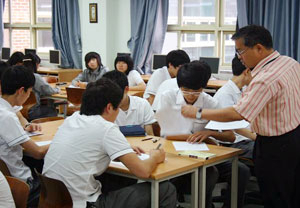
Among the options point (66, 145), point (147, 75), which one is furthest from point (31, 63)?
point (66, 145)

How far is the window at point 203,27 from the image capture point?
24.4ft

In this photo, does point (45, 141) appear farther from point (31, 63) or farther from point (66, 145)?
point (31, 63)

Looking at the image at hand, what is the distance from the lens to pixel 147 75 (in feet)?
25.7

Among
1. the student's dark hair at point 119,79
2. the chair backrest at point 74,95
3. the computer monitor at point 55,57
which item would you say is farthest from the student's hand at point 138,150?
the computer monitor at point 55,57

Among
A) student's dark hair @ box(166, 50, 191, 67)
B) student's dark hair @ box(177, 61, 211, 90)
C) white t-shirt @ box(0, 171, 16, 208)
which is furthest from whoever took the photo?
student's dark hair @ box(166, 50, 191, 67)

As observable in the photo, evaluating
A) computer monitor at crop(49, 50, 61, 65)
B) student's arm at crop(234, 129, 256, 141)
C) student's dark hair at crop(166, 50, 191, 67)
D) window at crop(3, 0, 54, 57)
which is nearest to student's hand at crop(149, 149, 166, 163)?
student's arm at crop(234, 129, 256, 141)

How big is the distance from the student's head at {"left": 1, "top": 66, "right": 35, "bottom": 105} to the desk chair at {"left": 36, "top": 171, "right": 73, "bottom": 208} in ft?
2.31

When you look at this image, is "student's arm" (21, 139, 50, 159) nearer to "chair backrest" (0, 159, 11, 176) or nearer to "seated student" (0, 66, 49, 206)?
"seated student" (0, 66, 49, 206)

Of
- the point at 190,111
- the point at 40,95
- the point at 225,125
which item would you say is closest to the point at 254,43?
the point at 190,111

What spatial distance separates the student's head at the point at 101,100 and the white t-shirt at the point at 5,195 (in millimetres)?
631

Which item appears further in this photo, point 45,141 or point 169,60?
point 169,60

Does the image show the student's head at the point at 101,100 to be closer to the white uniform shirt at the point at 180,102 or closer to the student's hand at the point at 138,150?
the student's hand at the point at 138,150

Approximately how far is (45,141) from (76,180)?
859 mm

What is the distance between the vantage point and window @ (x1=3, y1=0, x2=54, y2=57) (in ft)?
31.4
